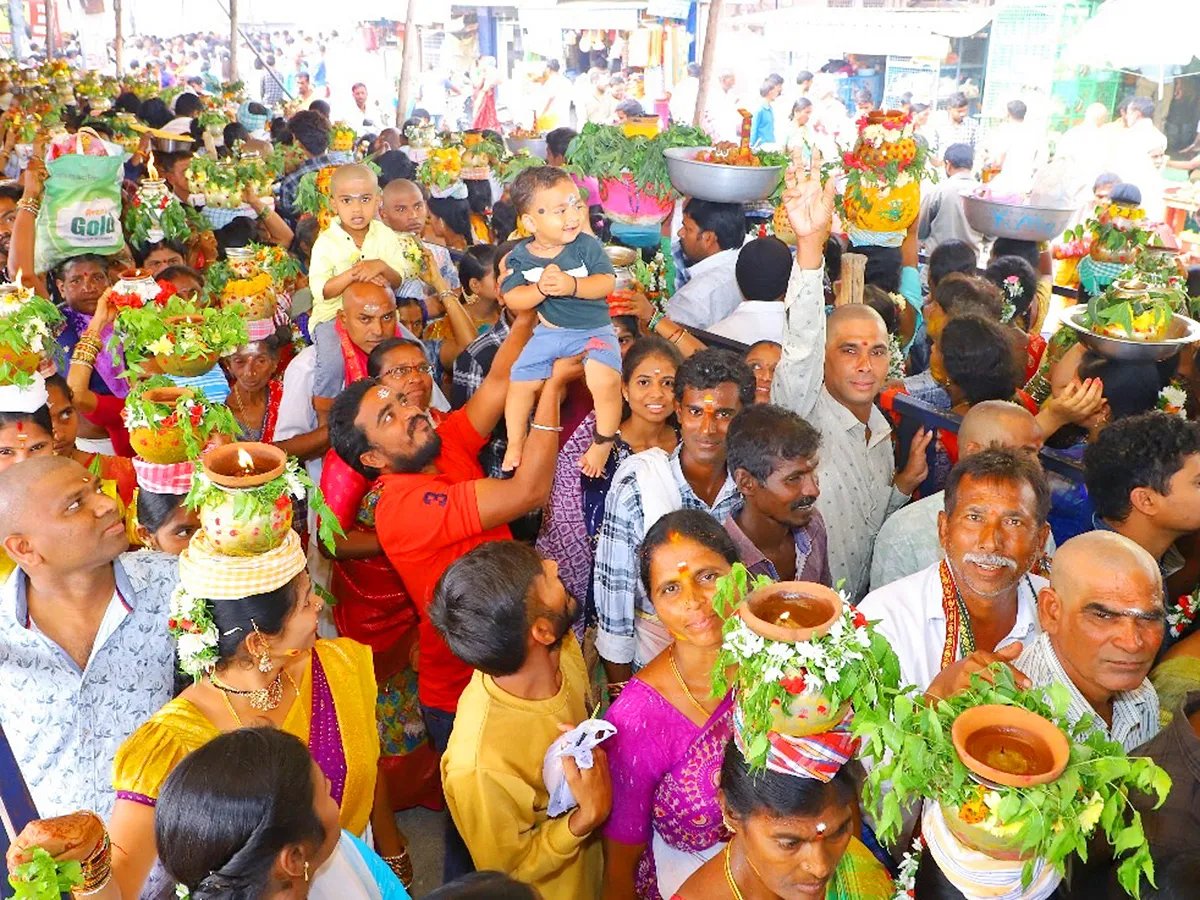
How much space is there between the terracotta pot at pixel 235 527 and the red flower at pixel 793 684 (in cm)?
133

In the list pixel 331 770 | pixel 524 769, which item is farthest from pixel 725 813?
pixel 331 770

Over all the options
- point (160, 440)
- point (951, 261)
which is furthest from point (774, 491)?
point (951, 261)

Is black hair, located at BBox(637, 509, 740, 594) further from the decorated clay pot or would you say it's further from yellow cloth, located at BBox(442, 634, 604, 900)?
the decorated clay pot

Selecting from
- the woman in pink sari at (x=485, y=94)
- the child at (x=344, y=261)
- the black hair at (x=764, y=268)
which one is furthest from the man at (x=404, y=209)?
the woman in pink sari at (x=485, y=94)

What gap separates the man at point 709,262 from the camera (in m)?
5.79

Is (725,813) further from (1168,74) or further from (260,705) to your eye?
(1168,74)

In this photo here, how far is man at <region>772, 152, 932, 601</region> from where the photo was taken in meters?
3.58

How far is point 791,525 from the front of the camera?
11.0 feet

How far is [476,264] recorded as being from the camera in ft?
19.2

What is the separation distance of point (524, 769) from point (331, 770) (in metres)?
0.48

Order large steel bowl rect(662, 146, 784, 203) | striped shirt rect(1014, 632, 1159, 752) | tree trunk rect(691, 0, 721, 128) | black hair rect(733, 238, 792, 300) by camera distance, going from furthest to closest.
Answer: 1. tree trunk rect(691, 0, 721, 128)
2. large steel bowl rect(662, 146, 784, 203)
3. black hair rect(733, 238, 792, 300)
4. striped shirt rect(1014, 632, 1159, 752)

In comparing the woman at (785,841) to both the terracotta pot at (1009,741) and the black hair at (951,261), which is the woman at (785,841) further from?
the black hair at (951,261)

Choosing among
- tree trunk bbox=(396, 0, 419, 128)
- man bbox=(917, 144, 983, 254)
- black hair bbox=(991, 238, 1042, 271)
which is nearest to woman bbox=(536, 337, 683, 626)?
black hair bbox=(991, 238, 1042, 271)

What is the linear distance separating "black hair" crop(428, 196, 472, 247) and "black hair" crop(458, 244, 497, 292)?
1.64 m
